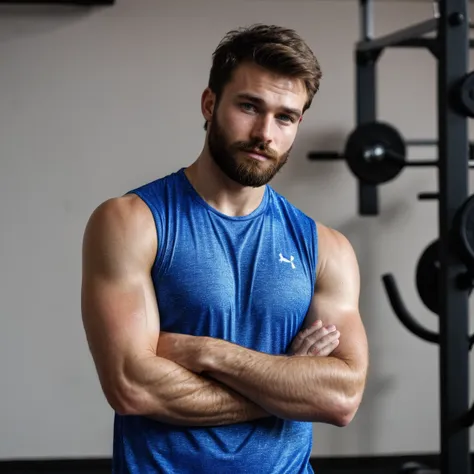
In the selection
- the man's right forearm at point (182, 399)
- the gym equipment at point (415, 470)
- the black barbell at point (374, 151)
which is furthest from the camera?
the black barbell at point (374, 151)

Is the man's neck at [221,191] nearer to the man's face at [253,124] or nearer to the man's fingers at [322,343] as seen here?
the man's face at [253,124]

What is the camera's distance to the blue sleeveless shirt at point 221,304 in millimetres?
1358

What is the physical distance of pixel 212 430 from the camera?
1.37 m

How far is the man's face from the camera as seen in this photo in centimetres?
139

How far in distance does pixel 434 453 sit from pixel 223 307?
2427 mm

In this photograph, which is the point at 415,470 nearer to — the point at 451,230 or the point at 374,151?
the point at 451,230

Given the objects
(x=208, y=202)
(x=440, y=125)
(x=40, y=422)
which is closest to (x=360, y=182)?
(x=440, y=125)

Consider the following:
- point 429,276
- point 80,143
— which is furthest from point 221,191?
point 80,143

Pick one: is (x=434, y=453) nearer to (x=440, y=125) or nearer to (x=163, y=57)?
(x=440, y=125)

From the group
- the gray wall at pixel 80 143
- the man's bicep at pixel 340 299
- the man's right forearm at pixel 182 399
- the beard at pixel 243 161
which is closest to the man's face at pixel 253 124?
the beard at pixel 243 161

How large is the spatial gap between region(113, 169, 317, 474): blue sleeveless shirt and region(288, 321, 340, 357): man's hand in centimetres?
2

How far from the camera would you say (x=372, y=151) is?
313cm

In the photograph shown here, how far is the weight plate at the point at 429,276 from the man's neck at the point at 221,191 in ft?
5.26

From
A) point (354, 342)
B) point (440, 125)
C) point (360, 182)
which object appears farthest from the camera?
point (360, 182)
